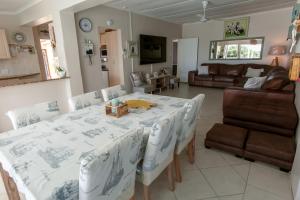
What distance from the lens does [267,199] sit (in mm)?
1614

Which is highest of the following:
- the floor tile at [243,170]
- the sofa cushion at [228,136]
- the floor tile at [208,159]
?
the sofa cushion at [228,136]

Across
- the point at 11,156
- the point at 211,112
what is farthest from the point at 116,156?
the point at 211,112

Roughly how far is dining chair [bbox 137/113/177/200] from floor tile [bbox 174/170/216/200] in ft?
1.46

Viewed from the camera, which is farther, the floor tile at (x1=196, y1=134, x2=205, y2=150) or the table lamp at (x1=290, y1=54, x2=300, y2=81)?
the floor tile at (x1=196, y1=134, x2=205, y2=150)

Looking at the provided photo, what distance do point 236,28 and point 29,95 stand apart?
6.77 meters

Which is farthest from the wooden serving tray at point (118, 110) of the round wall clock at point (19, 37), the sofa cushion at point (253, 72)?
the sofa cushion at point (253, 72)

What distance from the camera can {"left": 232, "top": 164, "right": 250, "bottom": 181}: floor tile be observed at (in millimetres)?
1923

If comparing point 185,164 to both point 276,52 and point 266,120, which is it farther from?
point 276,52

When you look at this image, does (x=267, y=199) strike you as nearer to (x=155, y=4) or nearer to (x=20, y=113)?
(x=20, y=113)

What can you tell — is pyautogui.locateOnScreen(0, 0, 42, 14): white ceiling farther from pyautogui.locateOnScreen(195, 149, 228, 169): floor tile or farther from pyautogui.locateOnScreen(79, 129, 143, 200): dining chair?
pyautogui.locateOnScreen(195, 149, 228, 169): floor tile

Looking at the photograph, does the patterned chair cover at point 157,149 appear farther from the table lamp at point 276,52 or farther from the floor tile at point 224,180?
the table lamp at point 276,52

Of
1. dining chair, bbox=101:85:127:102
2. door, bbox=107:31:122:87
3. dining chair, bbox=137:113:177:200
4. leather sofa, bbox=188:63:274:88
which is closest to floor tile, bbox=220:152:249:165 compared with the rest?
dining chair, bbox=137:113:177:200

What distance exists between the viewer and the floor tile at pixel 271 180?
1701 millimetres

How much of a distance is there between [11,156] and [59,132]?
0.38 m
